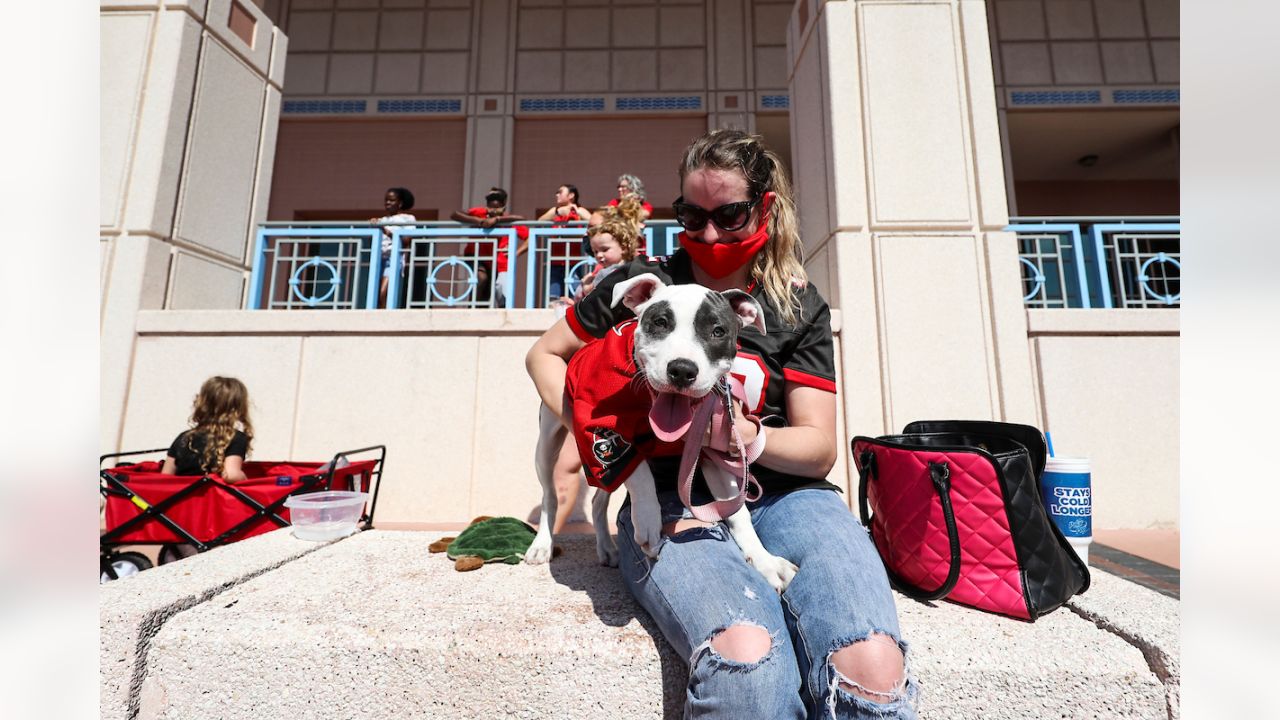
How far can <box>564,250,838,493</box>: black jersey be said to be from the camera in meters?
1.89

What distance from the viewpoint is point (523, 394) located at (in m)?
4.82

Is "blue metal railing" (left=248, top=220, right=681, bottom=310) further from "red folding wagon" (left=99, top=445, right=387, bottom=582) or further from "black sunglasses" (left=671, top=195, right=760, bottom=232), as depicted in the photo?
"black sunglasses" (left=671, top=195, right=760, bottom=232)

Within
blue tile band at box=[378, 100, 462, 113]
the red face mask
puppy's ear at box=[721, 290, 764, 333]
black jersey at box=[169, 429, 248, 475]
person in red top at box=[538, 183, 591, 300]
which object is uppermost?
blue tile band at box=[378, 100, 462, 113]

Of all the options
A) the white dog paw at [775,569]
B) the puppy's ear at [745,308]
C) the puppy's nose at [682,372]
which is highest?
the puppy's ear at [745,308]

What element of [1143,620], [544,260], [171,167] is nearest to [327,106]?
[171,167]

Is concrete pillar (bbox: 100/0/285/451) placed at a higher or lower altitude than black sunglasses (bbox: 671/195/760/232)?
higher

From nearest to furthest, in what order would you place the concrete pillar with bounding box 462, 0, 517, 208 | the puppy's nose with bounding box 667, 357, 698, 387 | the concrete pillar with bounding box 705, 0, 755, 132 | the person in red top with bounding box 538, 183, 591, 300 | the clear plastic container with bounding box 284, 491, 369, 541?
the puppy's nose with bounding box 667, 357, 698, 387 → the clear plastic container with bounding box 284, 491, 369, 541 → the person in red top with bounding box 538, 183, 591, 300 → the concrete pillar with bounding box 705, 0, 755, 132 → the concrete pillar with bounding box 462, 0, 517, 208

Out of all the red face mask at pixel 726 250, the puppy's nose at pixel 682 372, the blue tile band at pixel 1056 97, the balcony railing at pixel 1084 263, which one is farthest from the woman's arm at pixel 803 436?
the blue tile band at pixel 1056 97

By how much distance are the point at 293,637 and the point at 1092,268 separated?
6.82 meters

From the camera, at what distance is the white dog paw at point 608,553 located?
252 centimetres

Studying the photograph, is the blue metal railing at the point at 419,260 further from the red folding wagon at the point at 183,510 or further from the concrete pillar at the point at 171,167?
the red folding wagon at the point at 183,510

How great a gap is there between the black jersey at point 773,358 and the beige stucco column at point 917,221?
2512 millimetres

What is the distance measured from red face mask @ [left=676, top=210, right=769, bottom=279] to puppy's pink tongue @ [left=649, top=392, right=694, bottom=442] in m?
0.58

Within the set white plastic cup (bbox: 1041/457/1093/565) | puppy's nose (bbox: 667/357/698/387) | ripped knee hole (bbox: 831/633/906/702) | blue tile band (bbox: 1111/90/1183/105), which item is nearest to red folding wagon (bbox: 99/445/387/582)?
puppy's nose (bbox: 667/357/698/387)
